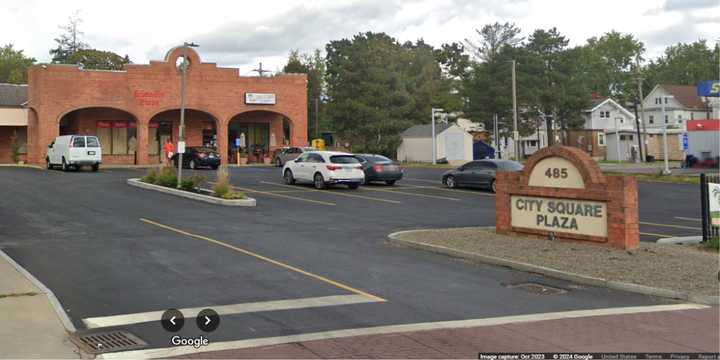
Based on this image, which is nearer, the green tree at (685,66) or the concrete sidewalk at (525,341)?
the concrete sidewalk at (525,341)

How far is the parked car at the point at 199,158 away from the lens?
1655 inches

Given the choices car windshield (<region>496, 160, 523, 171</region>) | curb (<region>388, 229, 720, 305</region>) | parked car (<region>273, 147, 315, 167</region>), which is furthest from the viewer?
parked car (<region>273, 147, 315, 167</region>)

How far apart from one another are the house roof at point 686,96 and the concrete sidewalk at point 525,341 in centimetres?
9637

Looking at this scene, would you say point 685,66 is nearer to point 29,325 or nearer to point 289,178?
point 289,178

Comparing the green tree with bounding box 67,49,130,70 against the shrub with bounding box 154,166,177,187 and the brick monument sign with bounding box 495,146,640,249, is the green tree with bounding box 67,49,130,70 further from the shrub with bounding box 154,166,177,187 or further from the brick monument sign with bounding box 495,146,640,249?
the brick monument sign with bounding box 495,146,640,249

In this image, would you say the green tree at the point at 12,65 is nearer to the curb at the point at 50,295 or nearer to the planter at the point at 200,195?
the planter at the point at 200,195

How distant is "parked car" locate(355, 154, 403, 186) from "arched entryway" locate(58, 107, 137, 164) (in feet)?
80.2

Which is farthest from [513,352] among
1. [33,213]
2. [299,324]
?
[33,213]

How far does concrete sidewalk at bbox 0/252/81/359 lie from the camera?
274 inches

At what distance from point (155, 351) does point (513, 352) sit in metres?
3.50

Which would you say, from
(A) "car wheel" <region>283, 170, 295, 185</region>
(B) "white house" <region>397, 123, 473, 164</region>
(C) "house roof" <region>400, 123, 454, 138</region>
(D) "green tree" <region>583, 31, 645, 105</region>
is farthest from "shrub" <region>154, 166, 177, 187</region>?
(D) "green tree" <region>583, 31, 645, 105</region>

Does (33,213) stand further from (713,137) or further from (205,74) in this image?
(713,137)

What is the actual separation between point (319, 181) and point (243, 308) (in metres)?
19.8

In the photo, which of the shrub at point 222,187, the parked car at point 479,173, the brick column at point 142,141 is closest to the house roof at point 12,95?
the brick column at point 142,141
